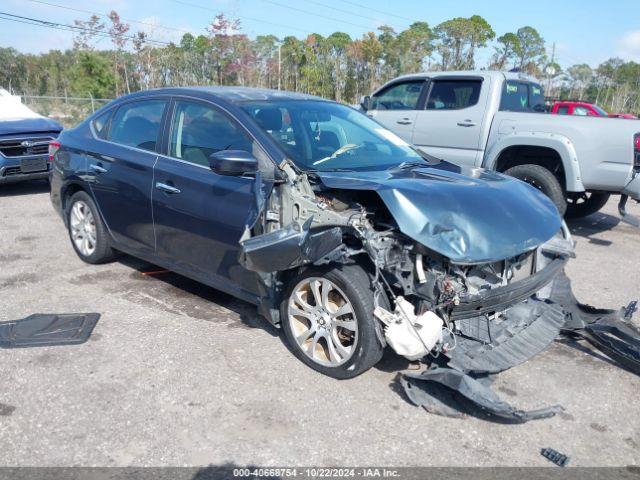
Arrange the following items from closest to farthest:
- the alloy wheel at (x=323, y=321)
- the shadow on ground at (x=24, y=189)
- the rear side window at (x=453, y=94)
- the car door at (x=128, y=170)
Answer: the alloy wheel at (x=323, y=321) < the car door at (x=128, y=170) < the rear side window at (x=453, y=94) < the shadow on ground at (x=24, y=189)

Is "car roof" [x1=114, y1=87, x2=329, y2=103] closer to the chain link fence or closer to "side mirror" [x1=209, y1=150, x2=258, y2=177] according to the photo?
"side mirror" [x1=209, y1=150, x2=258, y2=177]

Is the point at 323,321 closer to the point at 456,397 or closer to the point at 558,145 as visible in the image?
the point at 456,397

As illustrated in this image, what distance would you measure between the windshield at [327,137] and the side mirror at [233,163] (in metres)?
0.31

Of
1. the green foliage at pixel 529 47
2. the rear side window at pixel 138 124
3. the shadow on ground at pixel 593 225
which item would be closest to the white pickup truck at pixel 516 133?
the shadow on ground at pixel 593 225

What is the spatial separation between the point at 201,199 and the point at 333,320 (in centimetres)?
138

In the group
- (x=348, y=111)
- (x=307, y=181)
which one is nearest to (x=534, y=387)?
(x=307, y=181)

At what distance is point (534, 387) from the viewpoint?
11.3 feet

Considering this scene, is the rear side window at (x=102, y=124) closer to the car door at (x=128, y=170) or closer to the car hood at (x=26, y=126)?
the car door at (x=128, y=170)

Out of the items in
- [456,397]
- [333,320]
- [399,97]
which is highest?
[399,97]

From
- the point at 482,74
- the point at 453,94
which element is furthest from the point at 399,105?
the point at 482,74

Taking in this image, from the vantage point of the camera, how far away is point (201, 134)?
13.6 ft

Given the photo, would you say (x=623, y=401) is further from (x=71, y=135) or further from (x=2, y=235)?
(x=2, y=235)

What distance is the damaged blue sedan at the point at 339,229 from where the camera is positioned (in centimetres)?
315

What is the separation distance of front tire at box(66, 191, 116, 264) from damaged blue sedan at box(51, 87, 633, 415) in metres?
0.52
